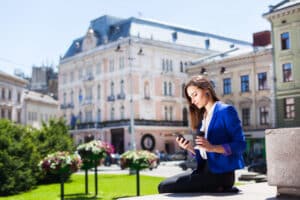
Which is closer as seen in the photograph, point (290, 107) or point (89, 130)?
point (290, 107)

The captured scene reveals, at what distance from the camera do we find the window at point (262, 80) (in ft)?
136

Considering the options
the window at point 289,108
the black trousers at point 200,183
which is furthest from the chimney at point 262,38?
the black trousers at point 200,183

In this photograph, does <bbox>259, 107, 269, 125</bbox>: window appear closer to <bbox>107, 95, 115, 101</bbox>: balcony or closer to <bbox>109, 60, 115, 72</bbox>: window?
<bbox>107, 95, 115, 101</bbox>: balcony

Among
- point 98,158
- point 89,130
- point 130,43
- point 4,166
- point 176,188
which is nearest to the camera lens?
point 176,188

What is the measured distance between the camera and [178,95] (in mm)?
57312

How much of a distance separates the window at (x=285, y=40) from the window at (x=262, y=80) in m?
7.60

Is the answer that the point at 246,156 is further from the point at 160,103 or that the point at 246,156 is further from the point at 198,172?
the point at 198,172

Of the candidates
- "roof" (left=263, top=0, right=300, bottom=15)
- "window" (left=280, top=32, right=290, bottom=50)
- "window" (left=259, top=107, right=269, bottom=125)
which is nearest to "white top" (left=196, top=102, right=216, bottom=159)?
"window" (left=280, top=32, right=290, bottom=50)

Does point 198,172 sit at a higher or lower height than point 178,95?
lower

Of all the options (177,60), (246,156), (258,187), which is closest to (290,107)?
(246,156)

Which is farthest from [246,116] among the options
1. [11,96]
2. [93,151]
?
[11,96]

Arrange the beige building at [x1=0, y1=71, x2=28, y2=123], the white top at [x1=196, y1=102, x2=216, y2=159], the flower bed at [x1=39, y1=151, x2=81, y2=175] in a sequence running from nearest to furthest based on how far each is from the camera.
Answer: the white top at [x1=196, y1=102, x2=216, y2=159]
the flower bed at [x1=39, y1=151, x2=81, y2=175]
the beige building at [x1=0, y1=71, x2=28, y2=123]

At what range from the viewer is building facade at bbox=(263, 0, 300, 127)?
3259 cm

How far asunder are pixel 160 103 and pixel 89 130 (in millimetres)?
10301
